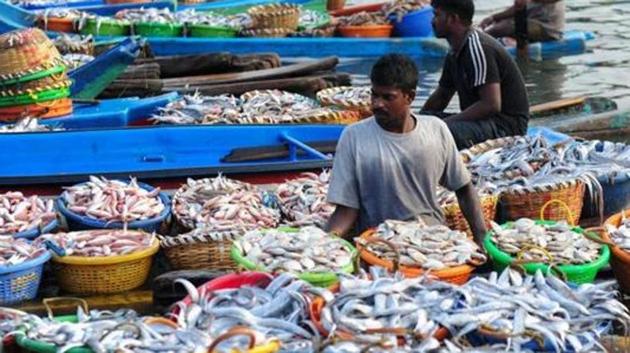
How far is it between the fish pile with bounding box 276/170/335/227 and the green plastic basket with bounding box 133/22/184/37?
7471 millimetres

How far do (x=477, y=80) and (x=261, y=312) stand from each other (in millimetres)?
3534

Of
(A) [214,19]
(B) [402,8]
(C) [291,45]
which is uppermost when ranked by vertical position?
(A) [214,19]

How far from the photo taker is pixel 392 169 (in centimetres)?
619

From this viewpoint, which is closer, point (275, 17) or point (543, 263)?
point (543, 263)

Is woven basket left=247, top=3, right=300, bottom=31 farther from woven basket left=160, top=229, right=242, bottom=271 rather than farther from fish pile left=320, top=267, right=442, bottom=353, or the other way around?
fish pile left=320, top=267, right=442, bottom=353

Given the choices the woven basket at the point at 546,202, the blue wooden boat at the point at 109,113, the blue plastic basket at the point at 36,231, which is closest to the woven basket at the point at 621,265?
the woven basket at the point at 546,202

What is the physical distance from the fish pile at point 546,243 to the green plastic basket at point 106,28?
935 cm

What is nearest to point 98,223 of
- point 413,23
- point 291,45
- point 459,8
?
point 459,8

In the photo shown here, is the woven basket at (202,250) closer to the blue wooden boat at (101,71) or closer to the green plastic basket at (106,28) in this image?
the blue wooden boat at (101,71)

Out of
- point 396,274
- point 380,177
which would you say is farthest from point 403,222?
point 396,274

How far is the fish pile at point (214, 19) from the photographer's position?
49.7ft

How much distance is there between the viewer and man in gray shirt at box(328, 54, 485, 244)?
608cm

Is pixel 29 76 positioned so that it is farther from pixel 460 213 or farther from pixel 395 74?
pixel 395 74

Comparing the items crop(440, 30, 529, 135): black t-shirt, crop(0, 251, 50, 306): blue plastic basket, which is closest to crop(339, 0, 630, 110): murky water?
crop(440, 30, 529, 135): black t-shirt
